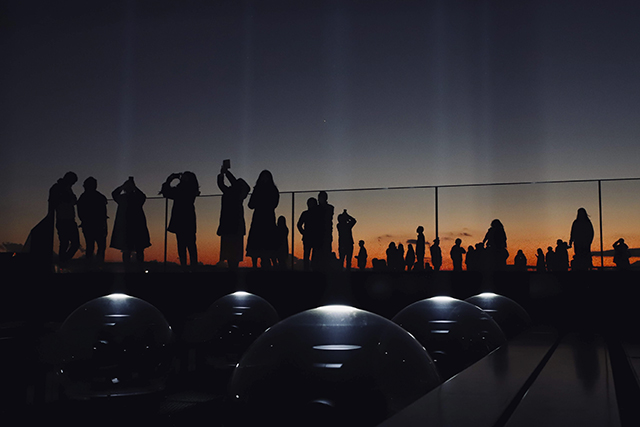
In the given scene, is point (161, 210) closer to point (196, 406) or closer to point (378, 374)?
point (196, 406)

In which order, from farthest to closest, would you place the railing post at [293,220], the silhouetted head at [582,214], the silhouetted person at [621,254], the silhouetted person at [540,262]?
the railing post at [293,220]
the silhouetted head at [582,214]
the silhouetted person at [540,262]
the silhouetted person at [621,254]

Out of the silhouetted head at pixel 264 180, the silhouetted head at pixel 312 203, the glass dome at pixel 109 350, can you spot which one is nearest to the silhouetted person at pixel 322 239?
the silhouetted head at pixel 312 203

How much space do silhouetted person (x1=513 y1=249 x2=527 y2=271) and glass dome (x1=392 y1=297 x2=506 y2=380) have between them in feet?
32.4

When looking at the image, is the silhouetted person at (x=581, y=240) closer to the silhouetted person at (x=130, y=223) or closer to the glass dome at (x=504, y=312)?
the glass dome at (x=504, y=312)

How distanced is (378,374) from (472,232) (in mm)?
12611

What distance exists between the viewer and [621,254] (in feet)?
38.9

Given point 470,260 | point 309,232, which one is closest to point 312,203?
point 309,232

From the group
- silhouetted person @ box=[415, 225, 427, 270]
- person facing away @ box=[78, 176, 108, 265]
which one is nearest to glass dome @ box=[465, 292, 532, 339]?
silhouetted person @ box=[415, 225, 427, 270]

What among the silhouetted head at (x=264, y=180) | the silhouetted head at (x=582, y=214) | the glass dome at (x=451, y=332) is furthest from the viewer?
the silhouetted head at (x=582, y=214)

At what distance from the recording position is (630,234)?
11992mm

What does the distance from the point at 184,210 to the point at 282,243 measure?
259 centimetres

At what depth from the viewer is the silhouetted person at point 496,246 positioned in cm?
1316

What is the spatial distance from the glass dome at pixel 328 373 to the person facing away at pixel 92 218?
39.5ft

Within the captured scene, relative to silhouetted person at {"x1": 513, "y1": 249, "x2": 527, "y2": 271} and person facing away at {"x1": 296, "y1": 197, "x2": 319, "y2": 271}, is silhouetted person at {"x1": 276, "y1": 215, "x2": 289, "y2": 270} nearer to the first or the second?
person facing away at {"x1": 296, "y1": 197, "x2": 319, "y2": 271}
